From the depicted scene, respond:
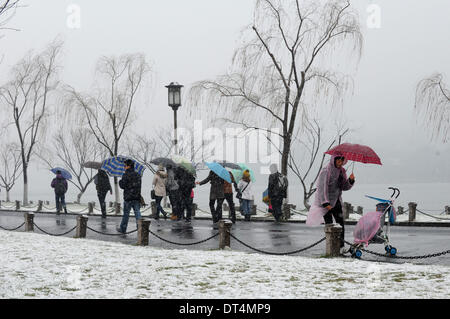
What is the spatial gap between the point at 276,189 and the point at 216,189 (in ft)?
9.01

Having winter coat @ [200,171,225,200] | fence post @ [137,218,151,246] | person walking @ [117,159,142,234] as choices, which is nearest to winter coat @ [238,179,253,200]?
winter coat @ [200,171,225,200]

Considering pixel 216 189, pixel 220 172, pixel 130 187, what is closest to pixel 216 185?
pixel 216 189

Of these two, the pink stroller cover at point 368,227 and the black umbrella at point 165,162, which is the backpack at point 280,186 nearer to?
the black umbrella at point 165,162

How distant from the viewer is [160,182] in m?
19.6

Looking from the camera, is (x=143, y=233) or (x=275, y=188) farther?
(x=275, y=188)

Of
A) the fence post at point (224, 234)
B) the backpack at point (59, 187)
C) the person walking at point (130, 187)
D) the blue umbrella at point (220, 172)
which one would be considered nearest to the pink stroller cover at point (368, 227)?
the fence post at point (224, 234)

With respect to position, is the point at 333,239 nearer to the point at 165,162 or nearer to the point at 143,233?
the point at 143,233

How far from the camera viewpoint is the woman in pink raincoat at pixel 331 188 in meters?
10.0

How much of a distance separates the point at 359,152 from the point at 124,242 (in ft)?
19.8

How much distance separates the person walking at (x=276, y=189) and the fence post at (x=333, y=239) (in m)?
9.11
